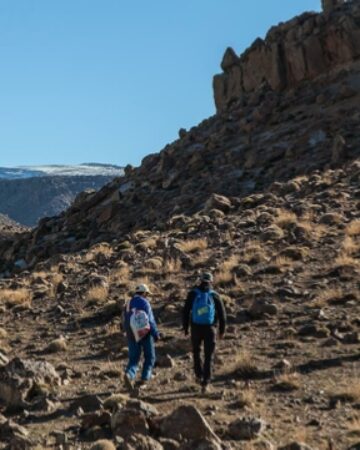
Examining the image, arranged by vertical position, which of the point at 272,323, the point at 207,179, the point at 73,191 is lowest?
the point at 272,323

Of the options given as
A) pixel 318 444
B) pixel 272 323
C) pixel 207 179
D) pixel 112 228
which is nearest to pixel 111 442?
pixel 318 444

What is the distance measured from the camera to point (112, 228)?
31.5m

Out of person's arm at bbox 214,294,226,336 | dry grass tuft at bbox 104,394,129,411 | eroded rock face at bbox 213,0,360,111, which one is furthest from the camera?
eroded rock face at bbox 213,0,360,111

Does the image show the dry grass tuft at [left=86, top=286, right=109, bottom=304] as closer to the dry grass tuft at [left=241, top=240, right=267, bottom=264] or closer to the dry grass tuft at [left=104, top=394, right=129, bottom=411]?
the dry grass tuft at [left=241, top=240, right=267, bottom=264]

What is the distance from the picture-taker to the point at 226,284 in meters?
16.0

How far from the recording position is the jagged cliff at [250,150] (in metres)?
31.0

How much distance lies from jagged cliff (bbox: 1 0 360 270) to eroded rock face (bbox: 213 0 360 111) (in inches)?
3.0

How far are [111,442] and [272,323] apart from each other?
624 cm

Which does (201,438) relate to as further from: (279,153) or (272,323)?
(279,153)

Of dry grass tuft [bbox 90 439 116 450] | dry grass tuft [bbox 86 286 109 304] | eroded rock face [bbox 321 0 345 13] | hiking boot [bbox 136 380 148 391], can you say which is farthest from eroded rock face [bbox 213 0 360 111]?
dry grass tuft [bbox 90 439 116 450]

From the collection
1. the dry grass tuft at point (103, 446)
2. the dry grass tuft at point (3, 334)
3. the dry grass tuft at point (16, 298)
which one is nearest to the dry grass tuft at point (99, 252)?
the dry grass tuft at point (16, 298)

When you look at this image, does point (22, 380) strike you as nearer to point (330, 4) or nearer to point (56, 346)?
point (56, 346)

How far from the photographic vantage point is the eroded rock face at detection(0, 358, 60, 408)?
9.75m

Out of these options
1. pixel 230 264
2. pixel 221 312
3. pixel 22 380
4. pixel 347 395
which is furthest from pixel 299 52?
pixel 347 395
